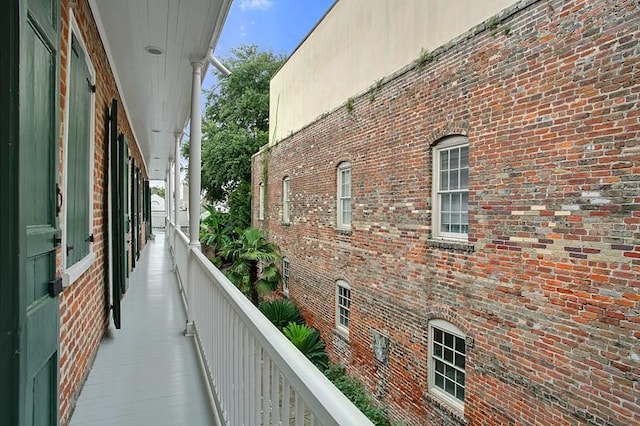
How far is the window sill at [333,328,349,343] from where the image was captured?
9.48m

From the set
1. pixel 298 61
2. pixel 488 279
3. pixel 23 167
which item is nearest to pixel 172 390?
pixel 23 167

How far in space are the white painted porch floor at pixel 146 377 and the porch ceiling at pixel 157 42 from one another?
288 centimetres

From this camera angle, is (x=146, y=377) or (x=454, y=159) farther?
(x=454, y=159)

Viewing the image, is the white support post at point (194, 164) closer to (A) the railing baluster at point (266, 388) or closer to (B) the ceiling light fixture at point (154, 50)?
(B) the ceiling light fixture at point (154, 50)

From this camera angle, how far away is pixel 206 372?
9.90ft

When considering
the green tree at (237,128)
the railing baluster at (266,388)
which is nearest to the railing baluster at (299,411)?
the railing baluster at (266,388)

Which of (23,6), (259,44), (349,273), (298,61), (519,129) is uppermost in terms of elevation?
(259,44)

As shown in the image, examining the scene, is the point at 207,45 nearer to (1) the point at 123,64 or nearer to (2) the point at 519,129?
(1) the point at 123,64

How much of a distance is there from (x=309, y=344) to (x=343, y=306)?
1.43 m

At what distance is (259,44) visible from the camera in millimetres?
26266

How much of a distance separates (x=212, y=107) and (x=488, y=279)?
23.3 meters

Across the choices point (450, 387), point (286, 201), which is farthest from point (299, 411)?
point (286, 201)

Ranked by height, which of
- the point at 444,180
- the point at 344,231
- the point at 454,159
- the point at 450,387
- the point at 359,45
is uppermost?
the point at 359,45

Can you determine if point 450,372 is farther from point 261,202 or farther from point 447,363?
point 261,202
